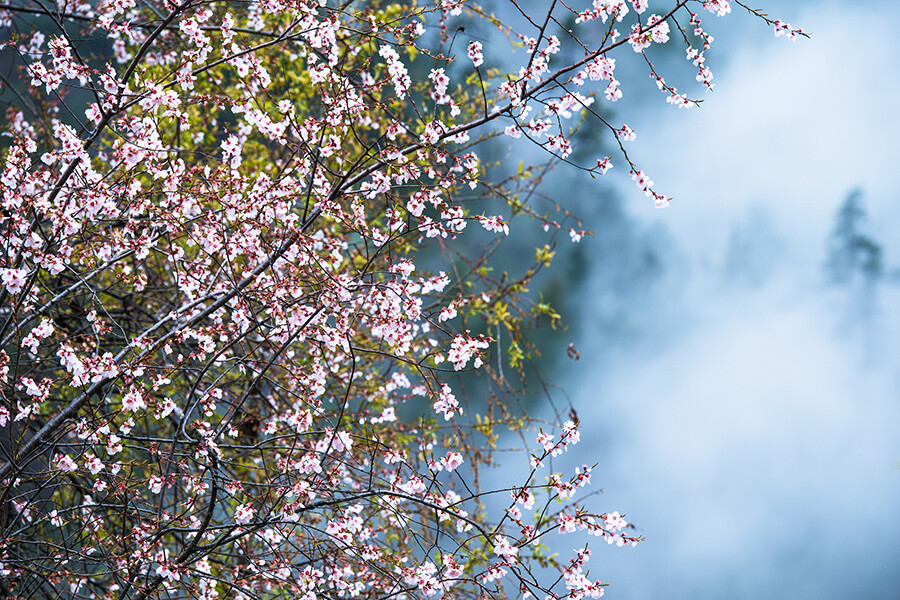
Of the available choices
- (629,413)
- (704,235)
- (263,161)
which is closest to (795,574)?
(629,413)

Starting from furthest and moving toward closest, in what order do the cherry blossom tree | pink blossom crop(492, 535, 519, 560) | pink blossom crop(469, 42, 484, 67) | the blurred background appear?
the blurred background < pink blossom crop(469, 42, 484, 67) < the cherry blossom tree < pink blossom crop(492, 535, 519, 560)

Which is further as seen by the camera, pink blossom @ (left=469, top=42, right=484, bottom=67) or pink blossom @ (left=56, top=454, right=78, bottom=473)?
pink blossom @ (left=469, top=42, right=484, bottom=67)

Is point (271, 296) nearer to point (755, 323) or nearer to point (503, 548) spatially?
point (503, 548)

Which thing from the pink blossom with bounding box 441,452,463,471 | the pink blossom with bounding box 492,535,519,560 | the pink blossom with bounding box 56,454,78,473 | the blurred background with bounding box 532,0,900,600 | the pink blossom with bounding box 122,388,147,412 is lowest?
the pink blossom with bounding box 56,454,78,473

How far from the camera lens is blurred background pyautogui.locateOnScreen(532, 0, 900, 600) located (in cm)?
365

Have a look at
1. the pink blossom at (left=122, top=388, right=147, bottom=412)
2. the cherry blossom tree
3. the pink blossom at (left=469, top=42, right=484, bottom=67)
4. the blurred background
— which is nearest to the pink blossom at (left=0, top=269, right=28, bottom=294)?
the cherry blossom tree

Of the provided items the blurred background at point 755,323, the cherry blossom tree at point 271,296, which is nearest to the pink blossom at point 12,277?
the cherry blossom tree at point 271,296

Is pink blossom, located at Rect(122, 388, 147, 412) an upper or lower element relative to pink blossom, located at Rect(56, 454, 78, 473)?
upper

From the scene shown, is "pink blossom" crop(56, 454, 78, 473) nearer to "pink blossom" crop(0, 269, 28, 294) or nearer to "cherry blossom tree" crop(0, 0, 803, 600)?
"cherry blossom tree" crop(0, 0, 803, 600)

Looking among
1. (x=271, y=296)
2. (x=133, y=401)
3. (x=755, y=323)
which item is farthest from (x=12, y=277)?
(x=755, y=323)

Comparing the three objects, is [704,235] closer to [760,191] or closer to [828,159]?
[760,191]

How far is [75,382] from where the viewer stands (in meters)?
1.65

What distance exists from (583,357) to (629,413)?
1.29 ft

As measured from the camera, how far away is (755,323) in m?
4.00
